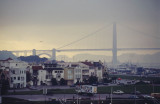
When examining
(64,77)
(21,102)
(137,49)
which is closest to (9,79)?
(64,77)

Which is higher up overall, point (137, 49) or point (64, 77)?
point (137, 49)

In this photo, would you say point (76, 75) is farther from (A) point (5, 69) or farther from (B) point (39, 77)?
(A) point (5, 69)

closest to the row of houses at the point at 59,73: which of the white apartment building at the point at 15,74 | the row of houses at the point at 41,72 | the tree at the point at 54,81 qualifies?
the row of houses at the point at 41,72

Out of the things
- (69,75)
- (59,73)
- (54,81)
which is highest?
(59,73)

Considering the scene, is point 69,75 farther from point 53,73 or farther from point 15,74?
point 15,74

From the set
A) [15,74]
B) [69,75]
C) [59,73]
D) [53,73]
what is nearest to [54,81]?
[53,73]

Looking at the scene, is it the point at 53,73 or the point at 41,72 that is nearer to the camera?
the point at 41,72

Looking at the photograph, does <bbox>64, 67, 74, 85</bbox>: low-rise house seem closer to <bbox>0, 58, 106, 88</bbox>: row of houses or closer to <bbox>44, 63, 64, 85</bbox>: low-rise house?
<bbox>0, 58, 106, 88</bbox>: row of houses

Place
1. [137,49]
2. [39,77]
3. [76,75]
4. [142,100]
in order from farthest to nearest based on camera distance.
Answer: [137,49], [76,75], [39,77], [142,100]

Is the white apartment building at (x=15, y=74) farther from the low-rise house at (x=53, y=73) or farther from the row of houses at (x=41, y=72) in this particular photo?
the low-rise house at (x=53, y=73)
